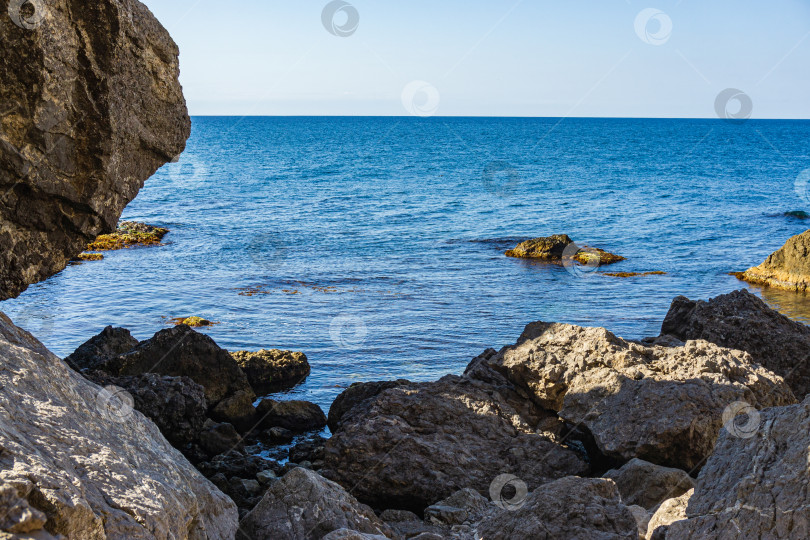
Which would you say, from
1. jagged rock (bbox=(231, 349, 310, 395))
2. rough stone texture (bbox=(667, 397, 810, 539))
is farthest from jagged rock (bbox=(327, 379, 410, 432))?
rough stone texture (bbox=(667, 397, 810, 539))

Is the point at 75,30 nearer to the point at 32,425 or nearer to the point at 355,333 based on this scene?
the point at 32,425

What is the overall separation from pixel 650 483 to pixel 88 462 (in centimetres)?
518

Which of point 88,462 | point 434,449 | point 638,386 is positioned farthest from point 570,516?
point 88,462

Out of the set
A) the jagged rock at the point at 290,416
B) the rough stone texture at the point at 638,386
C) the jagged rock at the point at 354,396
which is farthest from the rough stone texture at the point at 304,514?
the jagged rock at the point at 290,416

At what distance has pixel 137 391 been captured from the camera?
379 inches

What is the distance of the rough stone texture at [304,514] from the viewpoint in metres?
5.79

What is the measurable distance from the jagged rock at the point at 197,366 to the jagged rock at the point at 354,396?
139 centimetres

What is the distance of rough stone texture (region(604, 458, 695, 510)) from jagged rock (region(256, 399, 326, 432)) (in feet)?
19.3

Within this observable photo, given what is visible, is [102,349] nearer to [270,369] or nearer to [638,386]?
[270,369]

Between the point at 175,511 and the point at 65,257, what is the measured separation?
408 centimetres

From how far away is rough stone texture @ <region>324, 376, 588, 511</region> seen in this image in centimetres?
800

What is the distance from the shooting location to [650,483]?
700 centimetres

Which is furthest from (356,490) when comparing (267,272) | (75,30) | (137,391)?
(267,272)

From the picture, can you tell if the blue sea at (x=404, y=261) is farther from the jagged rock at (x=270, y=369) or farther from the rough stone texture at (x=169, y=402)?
the rough stone texture at (x=169, y=402)
